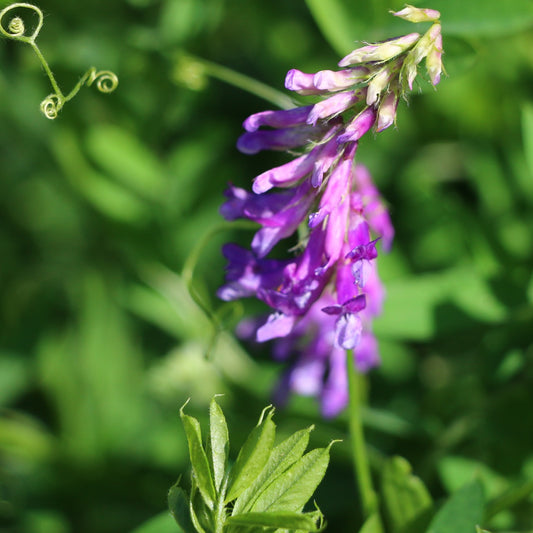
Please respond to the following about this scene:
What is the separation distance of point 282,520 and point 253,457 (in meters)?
0.12

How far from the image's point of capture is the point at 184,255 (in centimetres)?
248

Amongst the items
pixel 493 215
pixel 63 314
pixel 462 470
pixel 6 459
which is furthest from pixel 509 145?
pixel 6 459

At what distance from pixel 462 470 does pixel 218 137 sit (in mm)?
1439

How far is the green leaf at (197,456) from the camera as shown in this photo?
1097 millimetres

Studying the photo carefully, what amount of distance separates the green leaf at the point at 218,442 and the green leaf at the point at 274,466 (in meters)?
0.05

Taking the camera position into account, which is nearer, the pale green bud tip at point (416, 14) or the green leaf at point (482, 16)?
the pale green bud tip at point (416, 14)

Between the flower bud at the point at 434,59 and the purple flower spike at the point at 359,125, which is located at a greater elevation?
the flower bud at the point at 434,59

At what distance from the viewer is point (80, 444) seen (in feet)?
8.15

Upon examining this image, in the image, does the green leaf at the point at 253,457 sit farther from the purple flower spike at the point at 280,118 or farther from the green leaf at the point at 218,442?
the purple flower spike at the point at 280,118

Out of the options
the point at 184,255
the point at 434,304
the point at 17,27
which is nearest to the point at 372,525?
the point at 434,304

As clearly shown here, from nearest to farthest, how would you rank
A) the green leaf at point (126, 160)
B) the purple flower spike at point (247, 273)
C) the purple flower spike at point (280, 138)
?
the purple flower spike at point (280, 138), the purple flower spike at point (247, 273), the green leaf at point (126, 160)

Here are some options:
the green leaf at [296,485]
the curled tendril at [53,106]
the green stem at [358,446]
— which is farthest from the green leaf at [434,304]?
the curled tendril at [53,106]

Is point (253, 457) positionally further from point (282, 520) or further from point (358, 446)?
point (358, 446)

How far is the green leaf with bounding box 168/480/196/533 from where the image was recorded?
3.74 feet
